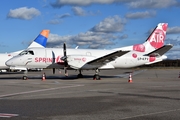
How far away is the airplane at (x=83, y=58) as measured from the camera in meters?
26.6

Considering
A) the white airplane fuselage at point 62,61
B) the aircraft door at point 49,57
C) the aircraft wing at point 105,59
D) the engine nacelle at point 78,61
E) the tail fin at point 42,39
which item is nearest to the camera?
the aircraft wing at point 105,59

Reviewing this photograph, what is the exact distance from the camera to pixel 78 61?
2681 cm

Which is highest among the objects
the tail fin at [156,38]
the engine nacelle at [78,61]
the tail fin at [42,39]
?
the tail fin at [42,39]

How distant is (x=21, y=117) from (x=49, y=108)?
1722 mm

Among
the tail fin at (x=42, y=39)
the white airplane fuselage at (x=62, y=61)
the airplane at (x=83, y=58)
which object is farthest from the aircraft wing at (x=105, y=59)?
the tail fin at (x=42, y=39)

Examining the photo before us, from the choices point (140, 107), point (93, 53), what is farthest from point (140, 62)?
point (140, 107)

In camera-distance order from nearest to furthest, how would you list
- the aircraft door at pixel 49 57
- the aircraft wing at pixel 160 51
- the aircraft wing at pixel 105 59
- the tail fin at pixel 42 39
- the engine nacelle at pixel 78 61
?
the aircraft wing at pixel 105 59 < the engine nacelle at pixel 78 61 < the aircraft wing at pixel 160 51 < the aircraft door at pixel 49 57 < the tail fin at pixel 42 39

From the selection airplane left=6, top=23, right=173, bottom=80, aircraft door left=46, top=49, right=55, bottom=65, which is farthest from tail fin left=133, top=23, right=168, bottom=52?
aircraft door left=46, top=49, right=55, bottom=65

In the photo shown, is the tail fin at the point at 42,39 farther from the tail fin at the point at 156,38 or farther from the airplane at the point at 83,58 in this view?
the tail fin at the point at 156,38

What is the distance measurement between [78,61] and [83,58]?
0.60m

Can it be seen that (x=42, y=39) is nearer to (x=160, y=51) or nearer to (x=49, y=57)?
(x=49, y=57)

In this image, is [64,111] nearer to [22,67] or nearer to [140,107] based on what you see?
[140,107]

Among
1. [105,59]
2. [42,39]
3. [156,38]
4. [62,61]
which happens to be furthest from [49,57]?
[42,39]

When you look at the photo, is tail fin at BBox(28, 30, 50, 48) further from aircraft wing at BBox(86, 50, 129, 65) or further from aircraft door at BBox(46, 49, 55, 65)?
aircraft wing at BBox(86, 50, 129, 65)
